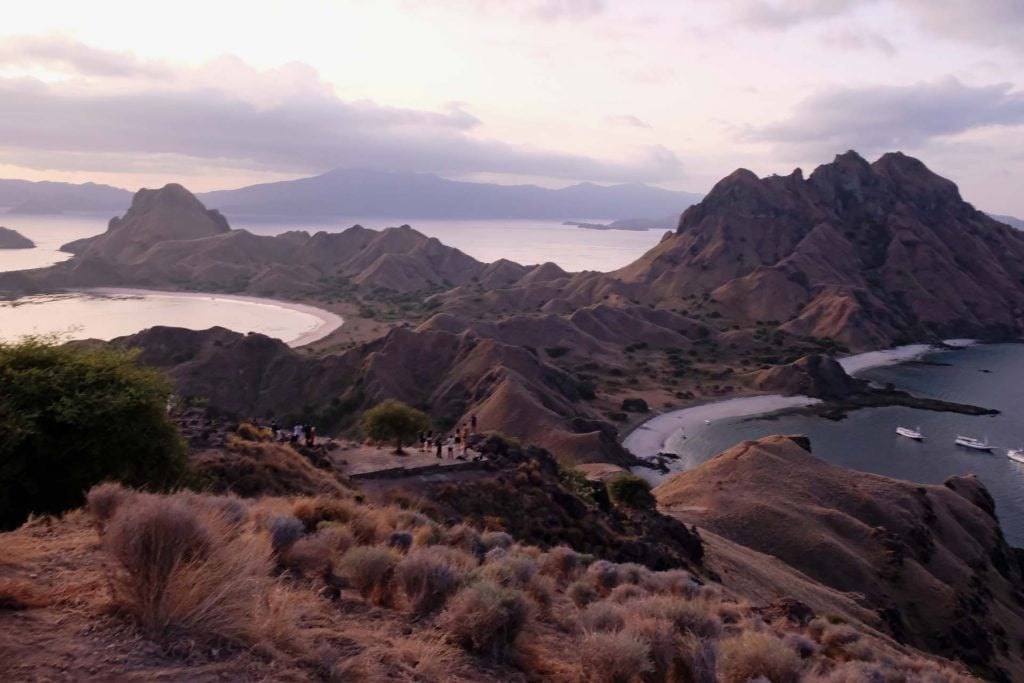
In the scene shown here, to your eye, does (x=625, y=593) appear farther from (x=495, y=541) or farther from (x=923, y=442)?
(x=923, y=442)

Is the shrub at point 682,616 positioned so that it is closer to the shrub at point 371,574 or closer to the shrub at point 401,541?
the shrub at point 371,574

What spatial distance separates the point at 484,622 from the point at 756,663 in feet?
11.1

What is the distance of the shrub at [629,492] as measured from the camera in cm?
3266

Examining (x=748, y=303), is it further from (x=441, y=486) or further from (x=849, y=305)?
(x=441, y=486)

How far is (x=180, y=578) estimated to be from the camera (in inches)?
239

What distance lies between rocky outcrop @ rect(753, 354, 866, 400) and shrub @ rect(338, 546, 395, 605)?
78.8 metres

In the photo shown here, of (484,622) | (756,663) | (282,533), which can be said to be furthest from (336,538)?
(756,663)

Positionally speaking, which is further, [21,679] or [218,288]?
[218,288]

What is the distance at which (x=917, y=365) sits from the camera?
338ft

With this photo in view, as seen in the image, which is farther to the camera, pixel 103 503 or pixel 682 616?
pixel 682 616

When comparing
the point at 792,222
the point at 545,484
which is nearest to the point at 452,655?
the point at 545,484

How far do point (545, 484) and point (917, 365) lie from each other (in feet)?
315

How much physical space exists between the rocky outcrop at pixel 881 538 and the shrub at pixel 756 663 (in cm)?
2291

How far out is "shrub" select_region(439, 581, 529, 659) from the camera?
7641 mm
